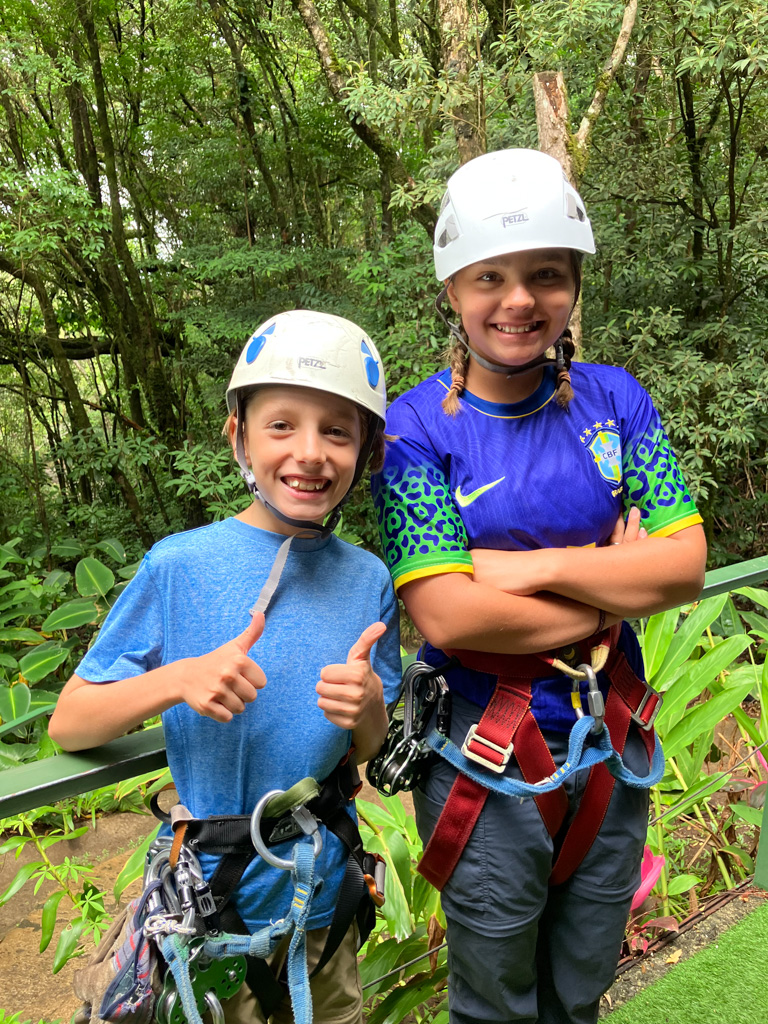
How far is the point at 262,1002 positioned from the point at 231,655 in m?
0.58

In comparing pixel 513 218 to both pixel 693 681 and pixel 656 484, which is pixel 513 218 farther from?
pixel 693 681

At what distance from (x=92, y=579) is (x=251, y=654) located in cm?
331

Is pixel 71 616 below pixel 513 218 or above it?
below

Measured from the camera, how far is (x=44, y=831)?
4289mm

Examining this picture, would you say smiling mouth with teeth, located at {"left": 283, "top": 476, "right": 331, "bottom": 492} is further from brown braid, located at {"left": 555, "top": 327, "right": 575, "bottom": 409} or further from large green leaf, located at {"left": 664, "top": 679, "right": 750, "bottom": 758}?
large green leaf, located at {"left": 664, "top": 679, "right": 750, "bottom": 758}

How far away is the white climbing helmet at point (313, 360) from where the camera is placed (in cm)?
113

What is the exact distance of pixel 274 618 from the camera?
3.79ft

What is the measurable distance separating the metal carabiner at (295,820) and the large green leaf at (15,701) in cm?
157

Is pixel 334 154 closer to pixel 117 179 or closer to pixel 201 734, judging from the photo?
pixel 117 179

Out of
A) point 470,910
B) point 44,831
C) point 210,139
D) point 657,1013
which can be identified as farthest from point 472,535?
point 210,139

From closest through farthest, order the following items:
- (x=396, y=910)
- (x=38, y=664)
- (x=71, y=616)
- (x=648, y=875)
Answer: (x=396, y=910), (x=648, y=875), (x=38, y=664), (x=71, y=616)

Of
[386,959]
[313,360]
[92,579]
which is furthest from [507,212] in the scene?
[92,579]

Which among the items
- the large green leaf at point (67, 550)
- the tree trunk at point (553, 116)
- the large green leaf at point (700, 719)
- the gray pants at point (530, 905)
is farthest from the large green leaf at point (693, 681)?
the large green leaf at point (67, 550)

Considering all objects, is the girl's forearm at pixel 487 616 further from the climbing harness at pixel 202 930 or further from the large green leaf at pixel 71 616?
the large green leaf at pixel 71 616
